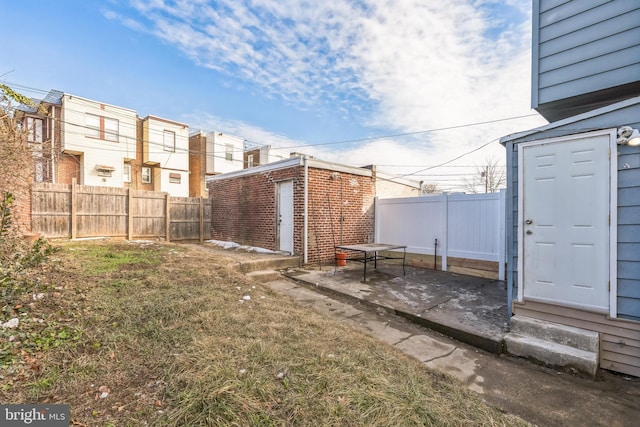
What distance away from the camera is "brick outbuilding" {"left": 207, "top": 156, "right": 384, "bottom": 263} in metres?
7.26

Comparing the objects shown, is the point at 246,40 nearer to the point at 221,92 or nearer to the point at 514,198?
the point at 221,92

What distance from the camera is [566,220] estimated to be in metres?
3.10

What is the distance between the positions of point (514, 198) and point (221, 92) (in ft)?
36.2

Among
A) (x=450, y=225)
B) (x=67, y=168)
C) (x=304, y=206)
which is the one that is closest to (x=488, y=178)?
(x=450, y=225)

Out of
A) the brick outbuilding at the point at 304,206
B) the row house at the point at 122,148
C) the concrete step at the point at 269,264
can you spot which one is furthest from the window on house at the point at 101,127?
the concrete step at the point at 269,264

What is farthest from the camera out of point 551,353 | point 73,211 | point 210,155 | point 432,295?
point 210,155

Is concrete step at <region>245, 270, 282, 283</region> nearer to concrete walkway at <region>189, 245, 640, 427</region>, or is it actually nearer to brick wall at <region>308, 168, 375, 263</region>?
concrete walkway at <region>189, 245, 640, 427</region>

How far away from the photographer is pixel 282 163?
25.2ft

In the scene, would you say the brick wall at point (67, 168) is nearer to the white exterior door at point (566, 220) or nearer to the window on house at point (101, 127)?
the window on house at point (101, 127)

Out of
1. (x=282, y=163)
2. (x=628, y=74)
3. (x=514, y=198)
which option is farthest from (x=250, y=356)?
(x=282, y=163)

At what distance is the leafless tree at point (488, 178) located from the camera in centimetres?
2222

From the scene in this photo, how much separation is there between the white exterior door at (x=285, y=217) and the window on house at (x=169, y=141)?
15.1 meters

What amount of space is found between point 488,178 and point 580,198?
23.0m

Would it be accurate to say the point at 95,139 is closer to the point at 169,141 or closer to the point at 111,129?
the point at 111,129
